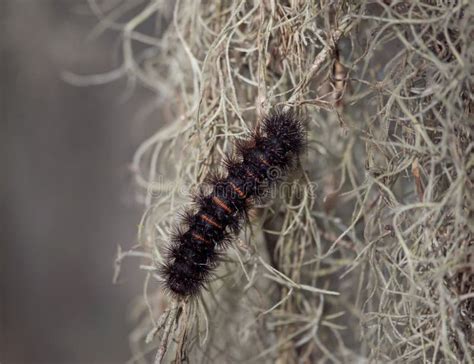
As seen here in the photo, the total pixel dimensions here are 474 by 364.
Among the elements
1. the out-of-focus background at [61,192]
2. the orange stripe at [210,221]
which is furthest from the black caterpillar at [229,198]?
the out-of-focus background at [61,192]

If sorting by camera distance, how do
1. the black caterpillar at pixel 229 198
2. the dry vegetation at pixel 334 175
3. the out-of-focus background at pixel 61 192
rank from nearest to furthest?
the dry vegetation at pixel 334 175 < the black caterpillar at pixel 229 198 < the out-of-focus background at pixel 61 192

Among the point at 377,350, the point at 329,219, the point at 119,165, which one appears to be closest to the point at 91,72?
the point at 119,165

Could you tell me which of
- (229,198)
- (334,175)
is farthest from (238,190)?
(334,175)

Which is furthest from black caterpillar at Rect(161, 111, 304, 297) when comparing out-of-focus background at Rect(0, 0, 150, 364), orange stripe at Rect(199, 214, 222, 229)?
out-of-focus background at Rect(0, 0, 150, 364)

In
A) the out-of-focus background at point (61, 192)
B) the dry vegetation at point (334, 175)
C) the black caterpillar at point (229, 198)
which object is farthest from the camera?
the out-of-focus background at point (61, 192)

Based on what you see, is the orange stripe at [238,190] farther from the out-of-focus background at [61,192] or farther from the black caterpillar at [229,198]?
the out-of-focus background at [61,192]

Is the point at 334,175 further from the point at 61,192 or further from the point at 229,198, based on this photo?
the point at 61,192

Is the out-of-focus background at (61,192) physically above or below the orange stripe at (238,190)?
above
